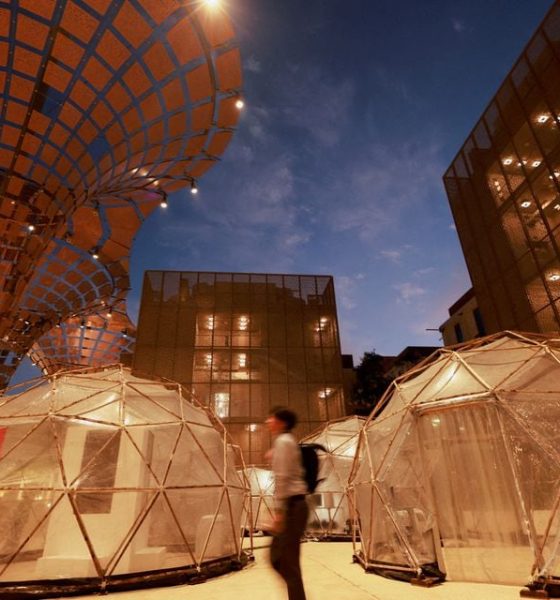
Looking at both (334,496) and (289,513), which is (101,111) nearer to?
(289,513)

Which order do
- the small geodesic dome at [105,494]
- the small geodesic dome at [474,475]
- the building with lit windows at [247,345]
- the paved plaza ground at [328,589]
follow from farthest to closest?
the building with lit windows at [247,345], the small geodesic dome at [105,494], the small geodesic dome at [474,475], the paved plaza ground at [328,589]

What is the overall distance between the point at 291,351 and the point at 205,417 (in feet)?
46.5

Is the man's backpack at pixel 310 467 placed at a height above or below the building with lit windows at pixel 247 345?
below

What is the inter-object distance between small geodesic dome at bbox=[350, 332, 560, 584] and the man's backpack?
3181mm

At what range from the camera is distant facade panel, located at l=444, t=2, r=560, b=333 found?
11.6 meters

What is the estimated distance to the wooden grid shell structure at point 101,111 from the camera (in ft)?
22.1

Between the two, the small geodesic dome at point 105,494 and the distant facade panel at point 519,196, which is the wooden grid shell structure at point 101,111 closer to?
Result: the small geodesic dome at point 105,494

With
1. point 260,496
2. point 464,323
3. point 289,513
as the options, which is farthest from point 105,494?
point 464,323

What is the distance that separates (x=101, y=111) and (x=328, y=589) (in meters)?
9.92

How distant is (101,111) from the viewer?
841cm

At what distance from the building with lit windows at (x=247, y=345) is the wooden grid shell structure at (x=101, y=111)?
8545mm

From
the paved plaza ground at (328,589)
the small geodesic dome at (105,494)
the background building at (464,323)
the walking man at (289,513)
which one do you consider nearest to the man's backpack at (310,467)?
the walking man at (289,513)

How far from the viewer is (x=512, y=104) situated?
13.5 metres

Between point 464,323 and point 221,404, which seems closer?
point 221,404
